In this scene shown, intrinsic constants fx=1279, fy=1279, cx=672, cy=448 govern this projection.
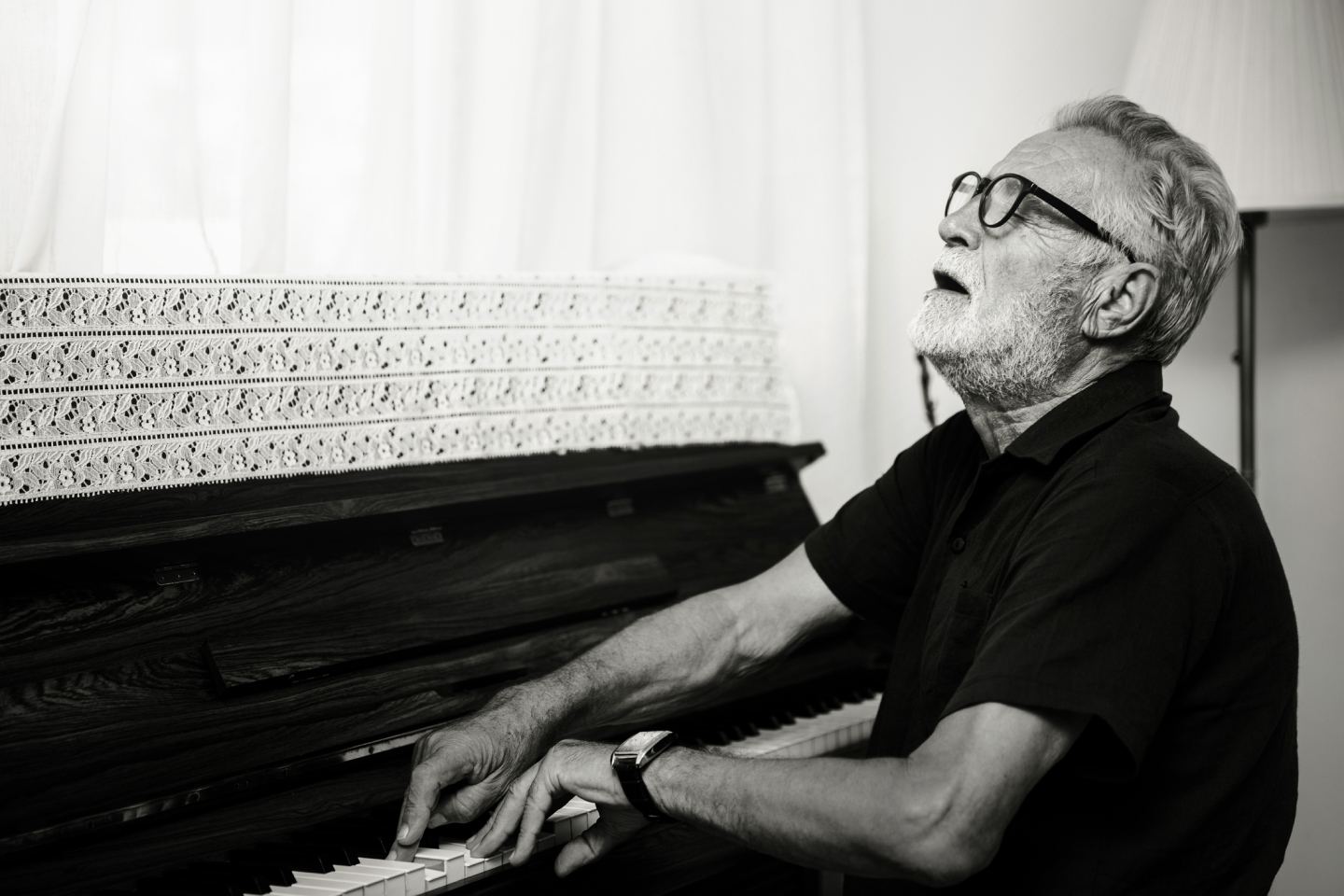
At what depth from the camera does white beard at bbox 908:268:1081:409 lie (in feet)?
4.86

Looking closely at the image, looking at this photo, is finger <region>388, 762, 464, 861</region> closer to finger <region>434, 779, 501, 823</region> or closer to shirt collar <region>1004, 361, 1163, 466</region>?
finger <region>434, 779, 501, 823</region>

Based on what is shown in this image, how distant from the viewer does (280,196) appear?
1961 millimetres

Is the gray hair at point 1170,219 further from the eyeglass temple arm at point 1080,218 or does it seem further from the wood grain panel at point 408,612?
the wood grain panel at point 408,612

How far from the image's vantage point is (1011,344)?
1484 millimetres

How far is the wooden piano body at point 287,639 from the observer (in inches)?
54.0

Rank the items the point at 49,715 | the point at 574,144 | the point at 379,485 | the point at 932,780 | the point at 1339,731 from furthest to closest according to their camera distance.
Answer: the point at 1339,731 < the point at 574,144 < the point at 379,485 < the point at 49,715 < the point at 932,780

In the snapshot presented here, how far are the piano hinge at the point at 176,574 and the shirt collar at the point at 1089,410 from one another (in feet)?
3.23

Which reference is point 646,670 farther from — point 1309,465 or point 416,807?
point 1309,465

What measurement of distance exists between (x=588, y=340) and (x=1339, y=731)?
1.79m

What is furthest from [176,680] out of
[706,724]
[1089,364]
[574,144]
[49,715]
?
[574,144]

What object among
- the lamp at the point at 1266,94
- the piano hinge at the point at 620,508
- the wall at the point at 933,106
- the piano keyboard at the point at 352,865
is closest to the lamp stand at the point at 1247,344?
the lamp at the point at 1266,94

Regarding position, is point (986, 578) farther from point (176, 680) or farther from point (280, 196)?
point (280, 196)

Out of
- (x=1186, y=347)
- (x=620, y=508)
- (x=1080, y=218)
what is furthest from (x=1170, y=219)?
(x=1186, y=347)

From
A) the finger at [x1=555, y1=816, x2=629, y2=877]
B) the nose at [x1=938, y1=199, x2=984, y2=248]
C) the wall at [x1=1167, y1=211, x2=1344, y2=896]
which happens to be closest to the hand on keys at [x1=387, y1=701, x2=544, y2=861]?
the finger at [x1=555, y1=816, x2=629, y2=877]
